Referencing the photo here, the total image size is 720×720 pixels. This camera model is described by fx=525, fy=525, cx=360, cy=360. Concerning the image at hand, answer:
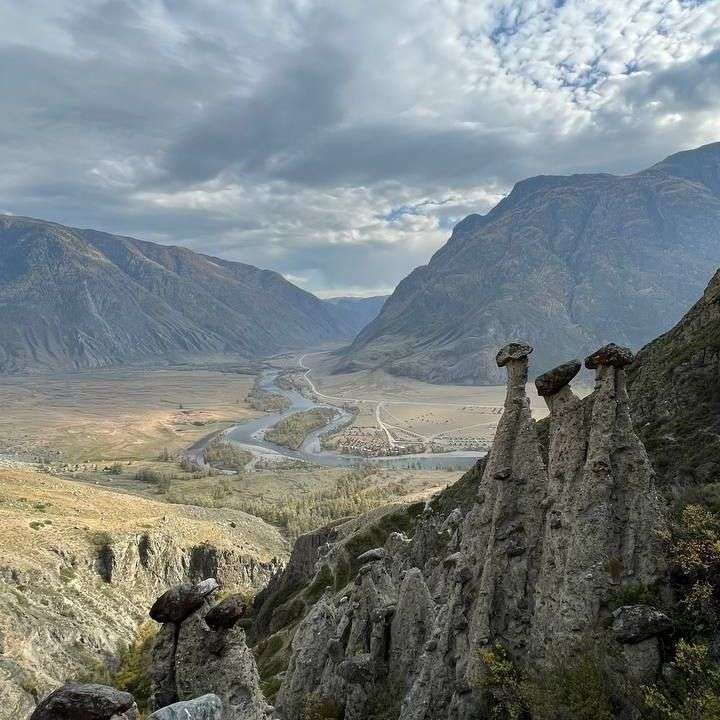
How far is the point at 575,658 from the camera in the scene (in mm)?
14102

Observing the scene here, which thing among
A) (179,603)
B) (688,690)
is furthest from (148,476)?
(688,690)

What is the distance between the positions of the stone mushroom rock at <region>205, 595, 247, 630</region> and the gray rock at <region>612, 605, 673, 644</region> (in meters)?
10.5

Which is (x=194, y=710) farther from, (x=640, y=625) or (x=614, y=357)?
(x=614, y=357)

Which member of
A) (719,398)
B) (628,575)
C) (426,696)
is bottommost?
(426,696)

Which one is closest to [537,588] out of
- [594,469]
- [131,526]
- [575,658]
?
[575,658]

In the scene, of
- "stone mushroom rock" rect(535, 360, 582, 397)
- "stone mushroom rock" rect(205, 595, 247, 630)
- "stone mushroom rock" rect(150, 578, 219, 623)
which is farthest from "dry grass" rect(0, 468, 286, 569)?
"stone mushroom rock" rect(535, 360, 582, 397)

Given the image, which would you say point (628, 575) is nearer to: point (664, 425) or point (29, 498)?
point (664, 425)

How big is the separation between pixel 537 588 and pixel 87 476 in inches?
6664

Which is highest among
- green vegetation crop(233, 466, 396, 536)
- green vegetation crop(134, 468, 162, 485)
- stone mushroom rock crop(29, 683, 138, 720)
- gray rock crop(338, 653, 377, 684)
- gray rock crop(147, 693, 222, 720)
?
stone mushroom rock crop(29, 683, 138, 720)

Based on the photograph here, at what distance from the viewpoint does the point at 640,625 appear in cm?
1347

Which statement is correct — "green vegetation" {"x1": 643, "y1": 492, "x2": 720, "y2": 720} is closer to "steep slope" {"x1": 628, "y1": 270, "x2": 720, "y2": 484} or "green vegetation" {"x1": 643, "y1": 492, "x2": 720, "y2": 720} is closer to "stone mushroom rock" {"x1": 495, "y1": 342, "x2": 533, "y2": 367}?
"stone mushroom rock" {"x1": 495, "y1": 342, "x2": 533, "y2": 367}

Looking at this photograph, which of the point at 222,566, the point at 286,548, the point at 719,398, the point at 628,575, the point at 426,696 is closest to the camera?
the point at 628,575

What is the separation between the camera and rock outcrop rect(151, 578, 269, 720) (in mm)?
15188

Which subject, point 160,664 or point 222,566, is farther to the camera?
point 222,566
